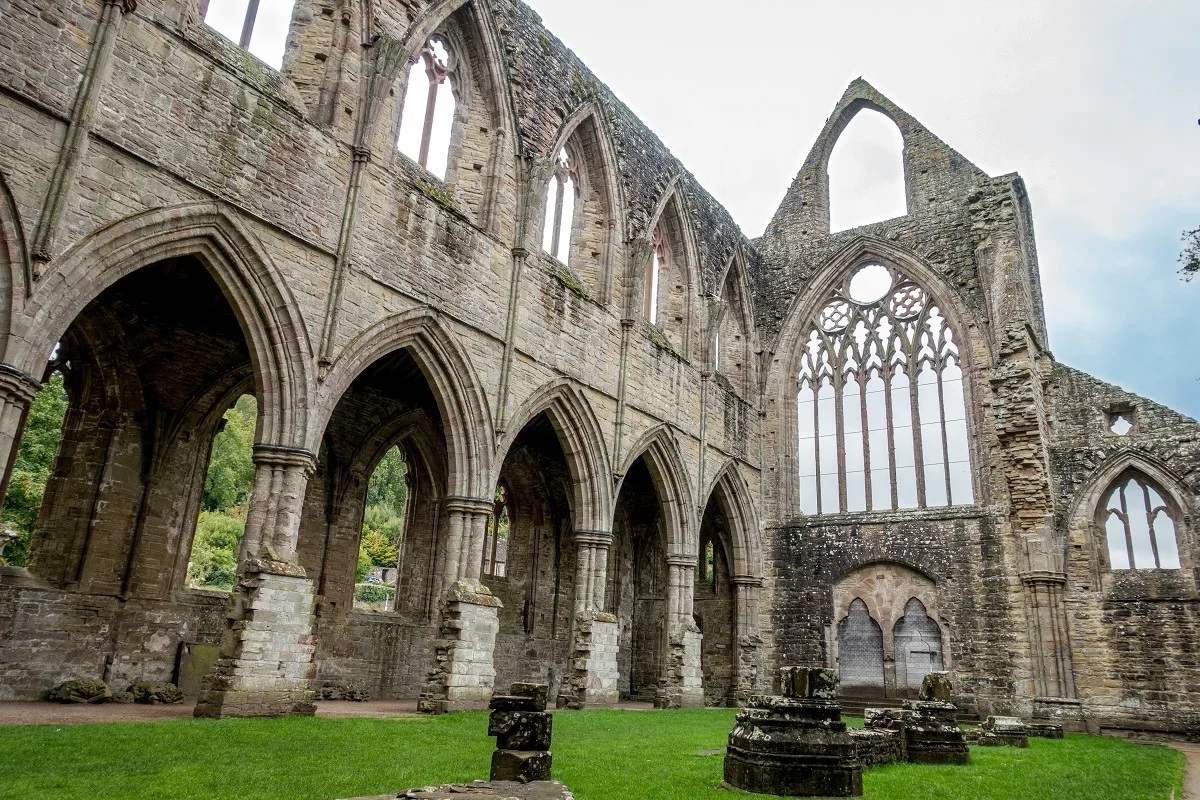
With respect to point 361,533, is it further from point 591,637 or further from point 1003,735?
point 1003,735

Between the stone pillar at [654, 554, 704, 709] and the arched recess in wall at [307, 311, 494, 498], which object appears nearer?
the arched recess in wall at [307, 311, 494, 498]

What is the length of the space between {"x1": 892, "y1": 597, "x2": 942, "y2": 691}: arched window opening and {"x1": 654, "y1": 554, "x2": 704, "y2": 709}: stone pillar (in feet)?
12.6

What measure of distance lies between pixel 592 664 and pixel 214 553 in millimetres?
16071

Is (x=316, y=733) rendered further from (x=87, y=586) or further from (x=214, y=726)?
(x=87, y=586)

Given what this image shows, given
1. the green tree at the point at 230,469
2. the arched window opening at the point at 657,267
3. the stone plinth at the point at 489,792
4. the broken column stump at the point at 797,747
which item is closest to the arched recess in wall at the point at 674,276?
the arched window opening at the point at 657,267

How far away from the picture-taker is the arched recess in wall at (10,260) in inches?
279

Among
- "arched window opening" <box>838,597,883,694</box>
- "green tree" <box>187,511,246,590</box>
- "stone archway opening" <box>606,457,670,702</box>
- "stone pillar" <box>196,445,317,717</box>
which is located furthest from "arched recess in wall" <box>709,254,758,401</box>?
"green tree" <box>187,511,246,590</box>

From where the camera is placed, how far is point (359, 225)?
33.6 feet

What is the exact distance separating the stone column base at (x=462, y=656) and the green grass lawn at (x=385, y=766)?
1.18m

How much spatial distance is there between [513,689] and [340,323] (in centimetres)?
568

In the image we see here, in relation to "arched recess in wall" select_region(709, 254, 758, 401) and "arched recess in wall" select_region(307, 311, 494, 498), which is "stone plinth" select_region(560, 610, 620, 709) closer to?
"arched recess in wall" select_region(307, 311, 494, 498)

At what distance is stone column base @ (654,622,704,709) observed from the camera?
1462 cm

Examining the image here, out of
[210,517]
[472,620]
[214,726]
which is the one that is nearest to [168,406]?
[472,620]

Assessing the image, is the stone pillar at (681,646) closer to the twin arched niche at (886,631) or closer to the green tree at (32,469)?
the twin arched niche at (886,631)
